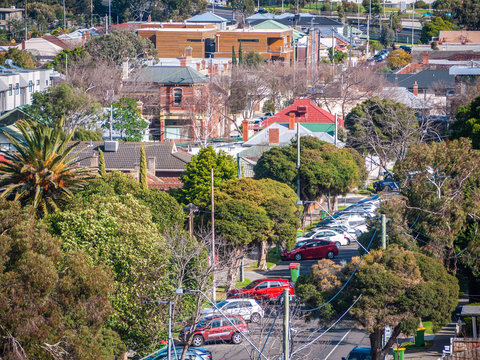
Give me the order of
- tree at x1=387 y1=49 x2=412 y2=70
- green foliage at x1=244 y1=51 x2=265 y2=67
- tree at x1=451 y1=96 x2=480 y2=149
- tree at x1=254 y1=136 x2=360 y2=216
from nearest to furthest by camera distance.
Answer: tree at x1=451 y1=96 x2=480 y2=149
tree at x1=254 y1=136 x2=360 y2=216
green foliage at x1=244 y1=51 x2=265 y2=67
tree at x1=387 y1=49 x2=412 y2=70

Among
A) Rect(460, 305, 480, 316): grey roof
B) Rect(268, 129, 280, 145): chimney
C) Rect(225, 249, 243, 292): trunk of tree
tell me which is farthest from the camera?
Rect(268, 129, 280, 145): chimney

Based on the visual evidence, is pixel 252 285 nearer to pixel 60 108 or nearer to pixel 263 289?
pixel 263 289

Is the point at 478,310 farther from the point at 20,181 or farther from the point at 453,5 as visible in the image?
the point at 453,5

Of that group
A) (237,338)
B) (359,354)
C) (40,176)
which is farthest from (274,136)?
(359,354)

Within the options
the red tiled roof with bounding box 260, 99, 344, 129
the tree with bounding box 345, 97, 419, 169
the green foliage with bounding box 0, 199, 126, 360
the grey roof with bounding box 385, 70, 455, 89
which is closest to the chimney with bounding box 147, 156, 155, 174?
the tree with bounding box 345, 97, 419, 169

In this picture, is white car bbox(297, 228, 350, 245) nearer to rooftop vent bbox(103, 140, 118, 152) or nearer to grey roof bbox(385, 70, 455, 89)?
rooftop vent bbox(103, 140, 118, 152)
